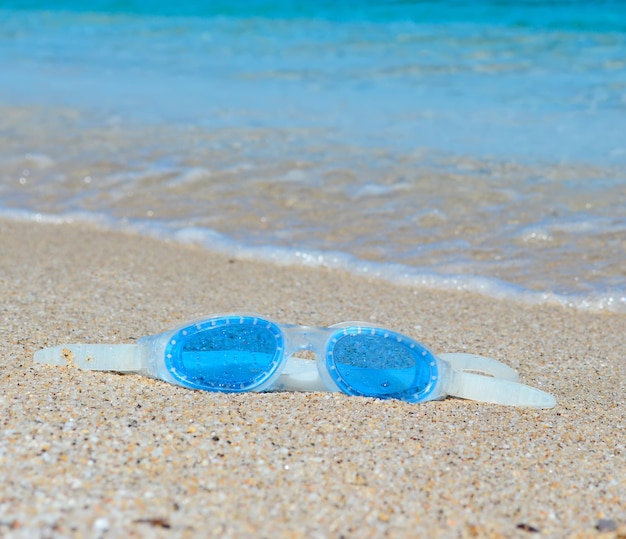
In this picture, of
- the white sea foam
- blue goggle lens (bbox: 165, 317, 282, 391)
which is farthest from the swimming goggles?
the white sea foam

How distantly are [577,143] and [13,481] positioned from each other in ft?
13.5

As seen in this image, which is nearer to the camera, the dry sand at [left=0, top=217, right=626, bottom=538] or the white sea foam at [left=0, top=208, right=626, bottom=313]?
the dry sand at [left=0, top=217, right=626, bottom=538]

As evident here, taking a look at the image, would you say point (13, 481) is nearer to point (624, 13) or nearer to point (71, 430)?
point (71, 430)

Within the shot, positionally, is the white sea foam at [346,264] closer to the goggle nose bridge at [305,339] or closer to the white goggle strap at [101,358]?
the goggle nose bridge at [305,339]

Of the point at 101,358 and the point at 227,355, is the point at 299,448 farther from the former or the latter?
the point at 101,358

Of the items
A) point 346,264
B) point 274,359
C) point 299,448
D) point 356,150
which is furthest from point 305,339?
point 356,150

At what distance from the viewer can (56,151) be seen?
16.5 feet

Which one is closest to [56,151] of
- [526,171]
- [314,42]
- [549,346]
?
[526,171]

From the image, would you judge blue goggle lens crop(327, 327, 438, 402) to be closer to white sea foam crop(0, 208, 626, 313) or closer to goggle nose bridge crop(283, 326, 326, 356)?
goggle nose bridge crop(283, 326, 326, 356)

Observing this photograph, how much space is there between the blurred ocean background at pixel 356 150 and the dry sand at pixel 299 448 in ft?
2.24

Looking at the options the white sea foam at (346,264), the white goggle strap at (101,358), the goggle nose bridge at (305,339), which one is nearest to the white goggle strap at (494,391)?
the goggle nose bridge at (305,339)

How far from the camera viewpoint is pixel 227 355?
209 cm

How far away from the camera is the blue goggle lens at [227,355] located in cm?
207

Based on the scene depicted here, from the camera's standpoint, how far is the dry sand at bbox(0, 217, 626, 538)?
4.96ft
